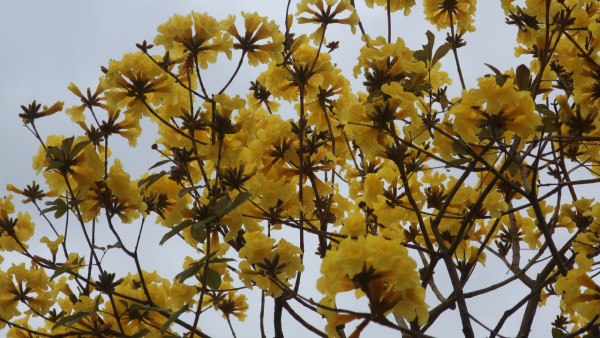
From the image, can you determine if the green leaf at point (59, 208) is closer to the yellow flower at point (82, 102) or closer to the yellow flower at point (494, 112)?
the yellow flower at point (82, 102)

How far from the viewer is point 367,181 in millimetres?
3059

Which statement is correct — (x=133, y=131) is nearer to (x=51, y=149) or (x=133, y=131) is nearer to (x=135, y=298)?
(x=51, y=149)

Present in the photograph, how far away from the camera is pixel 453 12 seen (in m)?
3.53

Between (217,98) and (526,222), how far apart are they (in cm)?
244

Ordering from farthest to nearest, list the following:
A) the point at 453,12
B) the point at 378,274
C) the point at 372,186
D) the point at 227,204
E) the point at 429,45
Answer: the point at 453,12 < the point at 372,186 < the point at 429,45 < the point at 227,204 < the point at 378,274

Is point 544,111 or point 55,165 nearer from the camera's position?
point 55,165

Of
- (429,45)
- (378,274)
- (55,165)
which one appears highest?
(429,45)

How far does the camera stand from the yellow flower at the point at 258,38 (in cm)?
260

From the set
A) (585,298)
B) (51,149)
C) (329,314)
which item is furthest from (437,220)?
(51,149)

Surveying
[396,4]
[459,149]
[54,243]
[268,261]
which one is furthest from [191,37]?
[54,243]

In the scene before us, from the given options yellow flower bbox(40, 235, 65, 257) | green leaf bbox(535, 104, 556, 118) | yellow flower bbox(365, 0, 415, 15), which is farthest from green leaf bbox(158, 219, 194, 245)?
yellow flower bbox(365, 0, 415, 15)

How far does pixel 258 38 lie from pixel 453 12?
1.52m

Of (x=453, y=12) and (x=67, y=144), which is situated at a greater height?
(x=453, y=12)

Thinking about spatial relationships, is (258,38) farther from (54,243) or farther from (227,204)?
(54,243)
